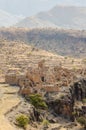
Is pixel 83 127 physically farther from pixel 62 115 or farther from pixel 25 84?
pixel 25 84

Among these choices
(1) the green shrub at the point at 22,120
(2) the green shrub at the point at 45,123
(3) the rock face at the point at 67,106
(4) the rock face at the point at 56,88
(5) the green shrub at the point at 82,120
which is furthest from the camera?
(4) the rock face at the point at 56,88

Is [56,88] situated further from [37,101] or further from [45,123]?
[45,123]

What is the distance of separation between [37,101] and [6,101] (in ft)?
15.7

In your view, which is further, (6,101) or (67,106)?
(67,106)

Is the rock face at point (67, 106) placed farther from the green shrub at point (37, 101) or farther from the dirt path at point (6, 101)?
the dirt path at point (6, 101)

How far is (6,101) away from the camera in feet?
216

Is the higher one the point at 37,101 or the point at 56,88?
the point at 56,88

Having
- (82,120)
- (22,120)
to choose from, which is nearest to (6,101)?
(82,120)

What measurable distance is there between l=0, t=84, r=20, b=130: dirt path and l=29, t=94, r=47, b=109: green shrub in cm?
223

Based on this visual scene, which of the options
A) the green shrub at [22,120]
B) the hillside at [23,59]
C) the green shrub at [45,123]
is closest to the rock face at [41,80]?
the green shrub at [45,123]

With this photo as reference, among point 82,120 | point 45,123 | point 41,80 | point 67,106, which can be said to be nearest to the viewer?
point 45,123

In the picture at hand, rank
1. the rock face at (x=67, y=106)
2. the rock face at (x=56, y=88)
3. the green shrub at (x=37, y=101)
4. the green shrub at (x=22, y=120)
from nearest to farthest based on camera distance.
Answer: the green shrub at (x=22, y=120) → the green shrub at (x=37, y=101) → the rock face at (x=67, y=106) → the rock face at (x=56, y=88)

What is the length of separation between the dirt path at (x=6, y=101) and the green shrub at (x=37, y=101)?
2230mm

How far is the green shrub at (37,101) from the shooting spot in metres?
66.8
